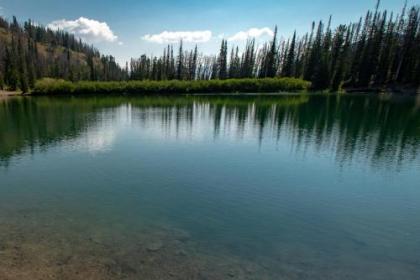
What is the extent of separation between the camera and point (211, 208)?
13180 millimetres

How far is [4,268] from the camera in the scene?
337 inches

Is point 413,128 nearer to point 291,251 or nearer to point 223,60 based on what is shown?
point 291,251

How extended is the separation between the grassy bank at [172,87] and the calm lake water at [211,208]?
238ft

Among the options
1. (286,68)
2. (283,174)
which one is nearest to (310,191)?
(283,174)

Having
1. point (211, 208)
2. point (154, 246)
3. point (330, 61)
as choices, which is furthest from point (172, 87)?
point (154, 246)

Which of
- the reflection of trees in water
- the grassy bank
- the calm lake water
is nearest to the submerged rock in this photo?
the calm lake water

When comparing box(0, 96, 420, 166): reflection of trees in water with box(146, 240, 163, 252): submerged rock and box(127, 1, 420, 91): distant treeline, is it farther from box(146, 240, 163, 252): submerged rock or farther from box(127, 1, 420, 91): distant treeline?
box(127, 1, 420, 91): distant treeline

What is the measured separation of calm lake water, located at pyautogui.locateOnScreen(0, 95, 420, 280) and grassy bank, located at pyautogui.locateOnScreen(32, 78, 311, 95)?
72536 mm

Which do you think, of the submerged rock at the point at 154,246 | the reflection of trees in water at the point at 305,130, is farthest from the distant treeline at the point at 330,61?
the submerged rock at the point at 154,246

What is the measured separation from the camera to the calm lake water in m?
9.03

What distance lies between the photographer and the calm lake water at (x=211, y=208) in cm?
903

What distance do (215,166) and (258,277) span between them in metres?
11.4

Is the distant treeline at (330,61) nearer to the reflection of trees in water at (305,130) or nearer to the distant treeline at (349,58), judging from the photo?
the distant treeline at (349,58)

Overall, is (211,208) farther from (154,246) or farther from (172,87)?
(172,87)
